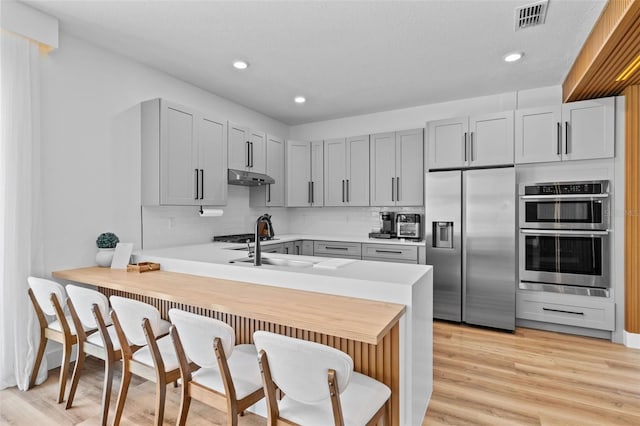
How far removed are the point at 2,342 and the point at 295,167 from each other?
3.57m

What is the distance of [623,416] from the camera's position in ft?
6.67

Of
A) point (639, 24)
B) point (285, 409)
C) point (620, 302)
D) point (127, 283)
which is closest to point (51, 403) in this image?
point (127, 283)

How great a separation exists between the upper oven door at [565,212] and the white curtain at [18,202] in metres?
4.41

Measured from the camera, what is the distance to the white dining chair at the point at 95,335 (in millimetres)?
1863

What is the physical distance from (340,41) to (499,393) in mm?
2926

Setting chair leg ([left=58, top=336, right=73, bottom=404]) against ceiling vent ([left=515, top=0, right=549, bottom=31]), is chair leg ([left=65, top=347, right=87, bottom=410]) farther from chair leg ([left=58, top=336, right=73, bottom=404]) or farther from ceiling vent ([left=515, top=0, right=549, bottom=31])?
ceiling vent ([left=515, top=0, right=549, bottom=31])

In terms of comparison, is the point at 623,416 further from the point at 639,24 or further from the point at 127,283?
the point at 127,283

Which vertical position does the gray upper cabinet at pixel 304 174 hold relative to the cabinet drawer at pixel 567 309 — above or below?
above

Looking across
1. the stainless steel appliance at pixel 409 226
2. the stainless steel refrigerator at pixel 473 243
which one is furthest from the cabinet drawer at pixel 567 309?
the stainless steel appliance at pixel 409 226

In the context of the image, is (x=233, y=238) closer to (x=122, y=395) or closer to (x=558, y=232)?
(x=122, y=395)

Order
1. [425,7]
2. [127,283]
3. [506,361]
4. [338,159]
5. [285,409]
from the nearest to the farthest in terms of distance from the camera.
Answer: [285,409] → [127,283] → [425,7] → [506,361] → [338,159]

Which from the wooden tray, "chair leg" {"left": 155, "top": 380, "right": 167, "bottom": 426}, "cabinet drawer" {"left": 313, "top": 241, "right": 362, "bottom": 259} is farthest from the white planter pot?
"cabinet drawer" {"left": 313, "top": 241, "right": 362, "bottom": 259}

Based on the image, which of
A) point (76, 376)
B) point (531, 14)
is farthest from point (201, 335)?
point (531, 14)

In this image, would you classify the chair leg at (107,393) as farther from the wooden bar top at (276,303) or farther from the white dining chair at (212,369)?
the white dining chair at (212,369)
